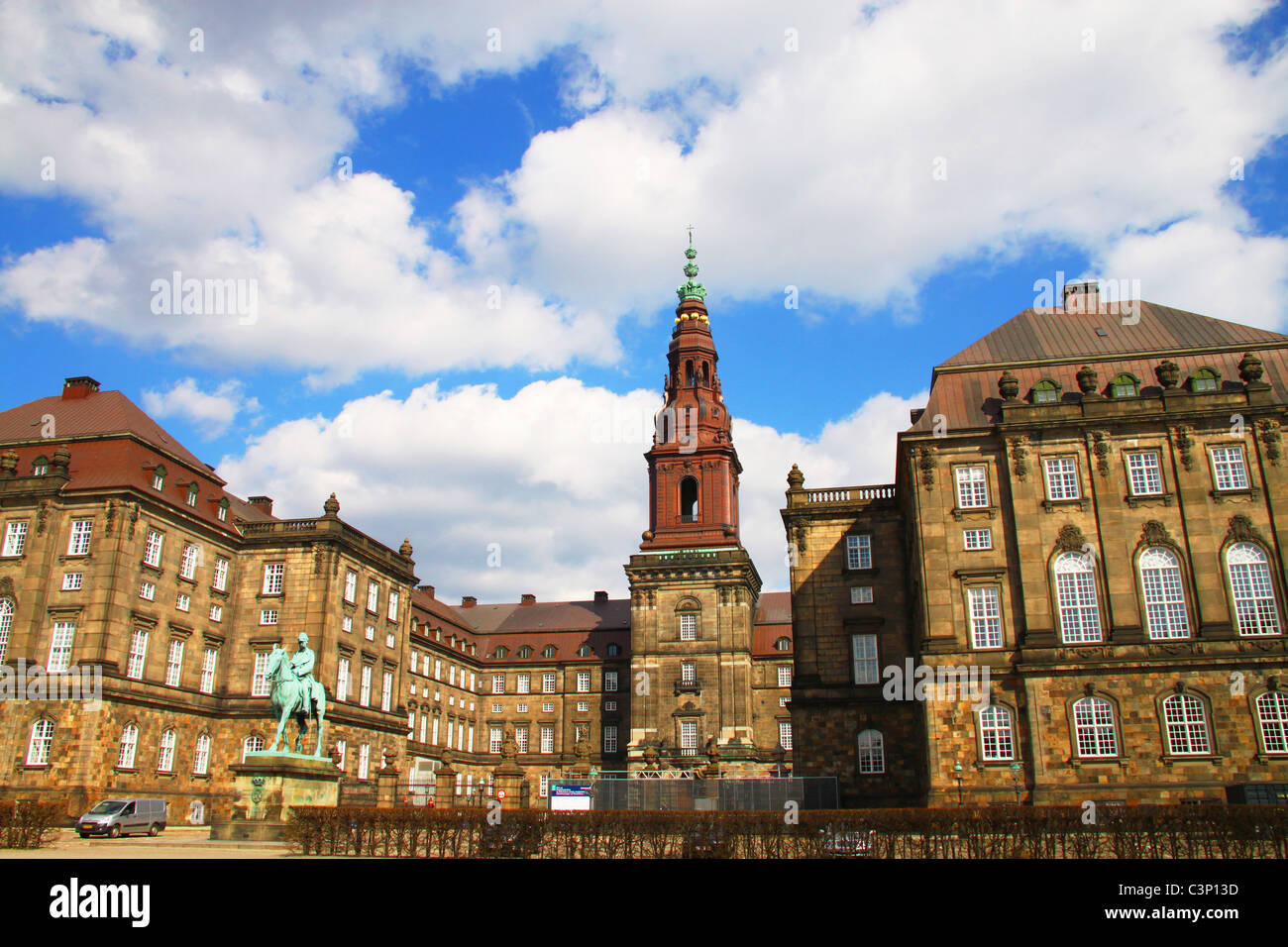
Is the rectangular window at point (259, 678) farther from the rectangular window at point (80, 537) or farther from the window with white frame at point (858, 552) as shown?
the window with white frame at point (858, 552)

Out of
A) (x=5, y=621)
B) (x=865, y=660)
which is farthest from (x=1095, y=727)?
(x=5, y=621)

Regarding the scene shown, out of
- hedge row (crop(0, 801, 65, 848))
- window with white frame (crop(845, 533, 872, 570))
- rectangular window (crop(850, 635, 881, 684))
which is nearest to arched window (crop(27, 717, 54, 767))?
hedge row (crop(0, 801, 65, 848))

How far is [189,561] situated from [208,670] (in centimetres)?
655

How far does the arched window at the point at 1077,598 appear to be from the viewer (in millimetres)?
39781

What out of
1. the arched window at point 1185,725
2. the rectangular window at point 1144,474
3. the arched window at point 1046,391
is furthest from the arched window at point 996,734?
the arched window at point 1046,391

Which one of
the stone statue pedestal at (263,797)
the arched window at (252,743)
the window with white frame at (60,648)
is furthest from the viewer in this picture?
the arched window at (252,743)

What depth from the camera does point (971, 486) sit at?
43344mm

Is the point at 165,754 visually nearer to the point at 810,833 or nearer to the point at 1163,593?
the point at 810,833

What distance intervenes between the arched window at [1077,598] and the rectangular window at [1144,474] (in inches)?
158

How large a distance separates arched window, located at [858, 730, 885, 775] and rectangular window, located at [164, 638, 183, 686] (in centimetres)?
3703

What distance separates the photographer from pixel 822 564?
50.6 metres

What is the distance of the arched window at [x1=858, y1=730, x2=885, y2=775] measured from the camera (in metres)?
46.4
